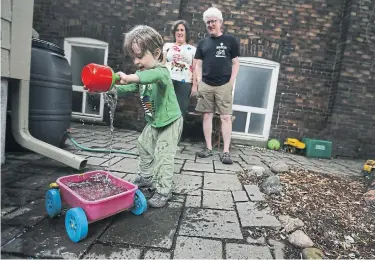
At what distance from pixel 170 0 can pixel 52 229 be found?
4524 mm

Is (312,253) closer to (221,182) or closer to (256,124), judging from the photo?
(221,182)

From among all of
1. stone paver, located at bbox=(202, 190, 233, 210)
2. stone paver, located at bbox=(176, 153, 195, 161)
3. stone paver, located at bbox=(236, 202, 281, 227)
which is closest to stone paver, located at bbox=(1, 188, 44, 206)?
stone paver, located at bbox=(202, 190, 233, 210)

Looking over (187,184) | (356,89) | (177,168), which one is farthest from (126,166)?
(356,89)

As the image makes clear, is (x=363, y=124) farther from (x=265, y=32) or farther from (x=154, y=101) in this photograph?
(x=154, y=101)

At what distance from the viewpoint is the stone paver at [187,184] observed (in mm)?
2089

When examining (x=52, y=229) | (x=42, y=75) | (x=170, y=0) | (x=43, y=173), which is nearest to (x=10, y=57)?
(x=42, y=75)

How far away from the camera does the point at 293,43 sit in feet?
16.0

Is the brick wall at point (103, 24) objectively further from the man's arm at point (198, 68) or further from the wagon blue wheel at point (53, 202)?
the wagon blue wheel at point (53, 202)

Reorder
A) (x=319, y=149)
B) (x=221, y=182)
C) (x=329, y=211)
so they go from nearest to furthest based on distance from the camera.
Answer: (x=329, y=211) → (x=221, y=182) → (x=319, y=149)

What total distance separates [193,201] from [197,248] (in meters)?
0.61

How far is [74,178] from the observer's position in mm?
1582

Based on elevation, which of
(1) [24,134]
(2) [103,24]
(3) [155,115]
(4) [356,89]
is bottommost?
(1) [24,134]

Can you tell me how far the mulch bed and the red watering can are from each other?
1377 mm

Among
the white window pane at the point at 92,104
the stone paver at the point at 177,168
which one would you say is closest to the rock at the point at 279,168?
the stone paver at the point at 177,168
